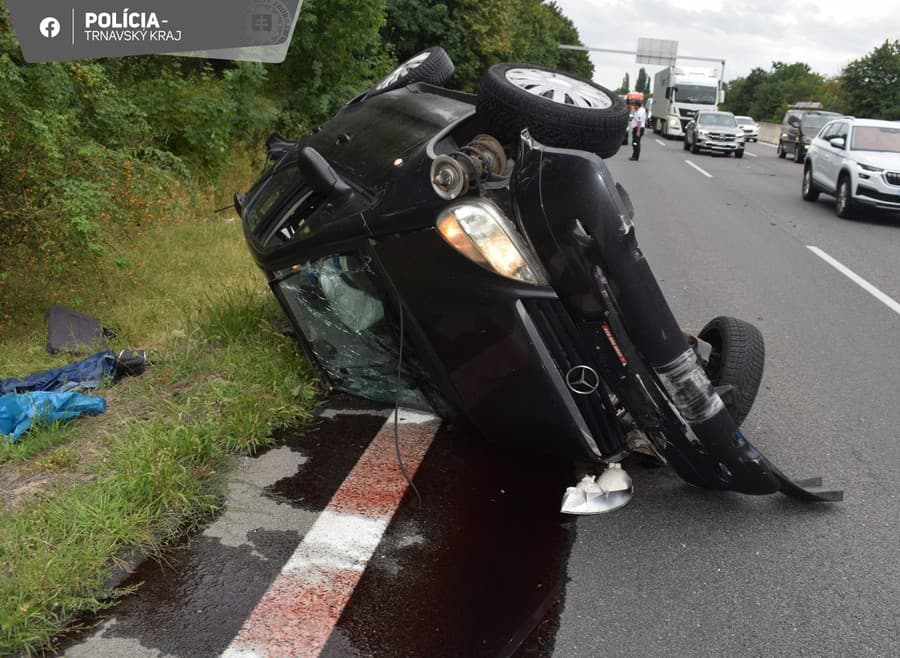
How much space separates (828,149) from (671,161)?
34.9ft

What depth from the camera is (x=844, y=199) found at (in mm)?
13461

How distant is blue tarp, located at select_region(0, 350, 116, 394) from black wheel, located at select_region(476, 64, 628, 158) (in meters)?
2.51

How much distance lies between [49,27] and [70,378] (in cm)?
303

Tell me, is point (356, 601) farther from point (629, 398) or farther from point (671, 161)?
point (671, 161)

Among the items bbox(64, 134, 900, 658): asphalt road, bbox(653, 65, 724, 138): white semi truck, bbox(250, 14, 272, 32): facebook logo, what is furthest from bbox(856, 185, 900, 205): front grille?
→ bbox(653, 65, 724, 138): white semi truck

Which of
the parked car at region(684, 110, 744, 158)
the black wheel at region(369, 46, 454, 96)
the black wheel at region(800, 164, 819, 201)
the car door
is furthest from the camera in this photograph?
the parked car at region(684, 110, 744, 158)

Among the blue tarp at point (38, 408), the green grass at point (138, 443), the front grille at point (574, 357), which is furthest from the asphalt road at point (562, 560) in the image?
the blue tarp at point (38, 408)

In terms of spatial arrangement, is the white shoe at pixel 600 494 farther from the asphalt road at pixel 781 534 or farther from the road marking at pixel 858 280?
the road marking at pixel 858 280

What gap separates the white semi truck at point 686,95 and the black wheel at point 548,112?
126 ft

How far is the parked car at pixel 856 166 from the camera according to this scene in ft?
42.3

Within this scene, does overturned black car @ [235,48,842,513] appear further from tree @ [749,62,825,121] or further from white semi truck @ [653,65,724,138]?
tree @ [749,62,825,121]

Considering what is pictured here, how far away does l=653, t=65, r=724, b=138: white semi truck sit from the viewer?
3988cm

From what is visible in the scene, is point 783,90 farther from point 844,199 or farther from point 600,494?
point 600,494

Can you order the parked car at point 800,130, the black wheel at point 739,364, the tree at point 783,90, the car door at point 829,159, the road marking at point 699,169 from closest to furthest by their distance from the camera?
1. the black wheel at point 739,364
2. the car door at point 829,159
3. the road marking at point 699,169
4. the parked car at point 800,130
5. the tree at point 783,90
